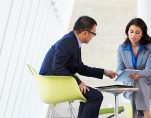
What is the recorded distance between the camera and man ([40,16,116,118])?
3592mm

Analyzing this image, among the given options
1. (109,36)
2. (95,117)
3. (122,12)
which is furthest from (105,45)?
(95,117)

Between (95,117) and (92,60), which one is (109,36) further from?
(95,117)

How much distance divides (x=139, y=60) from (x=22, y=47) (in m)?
1.29

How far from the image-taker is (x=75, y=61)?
3.76 m

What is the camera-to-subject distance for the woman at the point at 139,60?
406 centimetres

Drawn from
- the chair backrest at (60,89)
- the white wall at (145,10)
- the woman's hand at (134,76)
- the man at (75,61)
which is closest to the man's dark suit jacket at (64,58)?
the man at (75,61)

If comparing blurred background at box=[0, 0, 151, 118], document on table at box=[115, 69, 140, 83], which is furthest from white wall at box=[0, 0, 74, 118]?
document on table at box=[115, 69, 140, 83]

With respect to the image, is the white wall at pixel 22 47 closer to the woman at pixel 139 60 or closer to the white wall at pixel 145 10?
the woman at pixel 139 60

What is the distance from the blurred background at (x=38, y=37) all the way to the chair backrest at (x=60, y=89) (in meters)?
0.42

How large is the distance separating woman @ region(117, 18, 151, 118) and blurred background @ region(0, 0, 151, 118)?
3.53 ft

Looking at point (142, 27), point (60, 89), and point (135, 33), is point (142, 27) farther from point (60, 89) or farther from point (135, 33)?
point (60, 89)

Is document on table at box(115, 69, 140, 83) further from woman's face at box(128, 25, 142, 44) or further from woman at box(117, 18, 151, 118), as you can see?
woman's face at box(128, 25, 142, 44)

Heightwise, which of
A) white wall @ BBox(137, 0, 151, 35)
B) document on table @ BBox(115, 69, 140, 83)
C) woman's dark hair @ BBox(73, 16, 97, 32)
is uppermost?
white wall @ BBox(137, 0, 151, 35)

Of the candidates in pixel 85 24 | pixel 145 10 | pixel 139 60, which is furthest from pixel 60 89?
pixel 145 10
